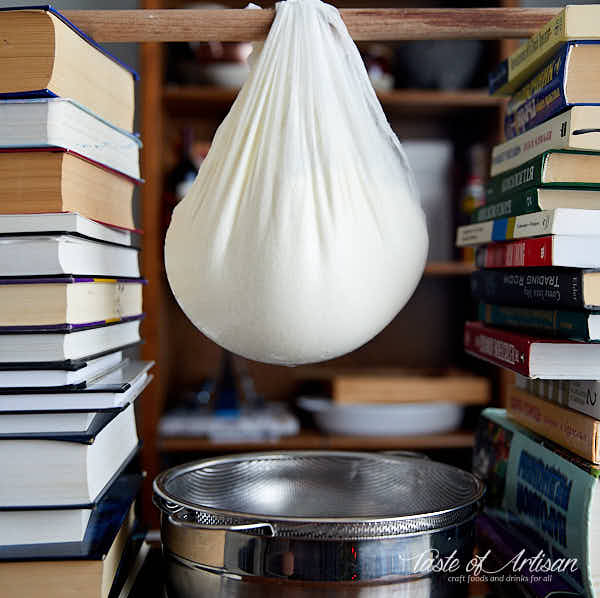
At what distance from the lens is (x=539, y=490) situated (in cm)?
67

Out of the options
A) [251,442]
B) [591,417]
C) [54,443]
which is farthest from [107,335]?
[251,442]

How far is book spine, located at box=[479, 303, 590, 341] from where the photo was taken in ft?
1.96

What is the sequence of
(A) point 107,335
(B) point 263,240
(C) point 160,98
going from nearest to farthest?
(B) point 263,240 < (A) point 107,335 < (C) point 160,98

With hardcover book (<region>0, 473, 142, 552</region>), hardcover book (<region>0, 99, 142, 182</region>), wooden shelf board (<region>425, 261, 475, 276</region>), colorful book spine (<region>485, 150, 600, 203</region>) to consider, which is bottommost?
hardcover book (<region>0, 473, 142, 552</region>)

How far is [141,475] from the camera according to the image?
0.84 m

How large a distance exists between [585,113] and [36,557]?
22.6 inches

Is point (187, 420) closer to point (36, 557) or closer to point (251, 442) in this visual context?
point (251, 442)

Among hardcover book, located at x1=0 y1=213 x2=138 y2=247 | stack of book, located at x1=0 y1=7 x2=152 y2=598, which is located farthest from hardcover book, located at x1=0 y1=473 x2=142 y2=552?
hardcover book, located at x1=0 y1=213 x2=138 y2=247

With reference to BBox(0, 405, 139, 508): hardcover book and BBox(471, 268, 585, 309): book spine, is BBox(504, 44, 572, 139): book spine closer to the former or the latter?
BBox(471, 268, 585, 309): book spine

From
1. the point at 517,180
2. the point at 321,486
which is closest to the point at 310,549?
the point at 321,486

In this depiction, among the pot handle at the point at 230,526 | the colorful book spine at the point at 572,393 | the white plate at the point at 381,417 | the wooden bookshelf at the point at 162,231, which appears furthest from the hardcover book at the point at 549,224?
the white plate at the point at 381,417

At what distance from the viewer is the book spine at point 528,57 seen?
625 millimetres

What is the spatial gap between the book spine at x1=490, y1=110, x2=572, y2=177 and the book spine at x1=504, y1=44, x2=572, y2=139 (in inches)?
0.5

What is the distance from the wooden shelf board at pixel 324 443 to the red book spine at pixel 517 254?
35.8 inches
